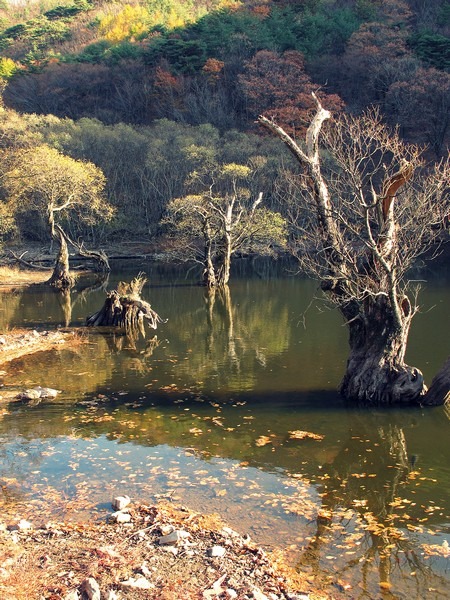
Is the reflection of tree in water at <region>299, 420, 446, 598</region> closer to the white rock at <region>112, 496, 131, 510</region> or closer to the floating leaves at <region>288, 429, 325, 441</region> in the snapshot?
the floating leaves at <region>288, 429, 325, 441</region>

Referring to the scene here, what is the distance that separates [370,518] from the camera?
9.73 metres

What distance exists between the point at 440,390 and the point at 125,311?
1400 cm

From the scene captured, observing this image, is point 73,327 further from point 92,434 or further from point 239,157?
point 239,157

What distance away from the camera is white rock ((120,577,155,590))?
23.9 ft

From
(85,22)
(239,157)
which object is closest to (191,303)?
(239,157)

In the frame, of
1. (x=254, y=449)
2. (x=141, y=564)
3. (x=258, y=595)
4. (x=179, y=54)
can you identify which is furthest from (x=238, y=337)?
(x=179, y=54)

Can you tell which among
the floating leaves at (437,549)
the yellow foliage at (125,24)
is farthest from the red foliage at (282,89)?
the floating leaves at (437,549)

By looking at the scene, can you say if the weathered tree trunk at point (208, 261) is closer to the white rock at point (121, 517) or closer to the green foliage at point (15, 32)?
the white rock at point (121, 517)

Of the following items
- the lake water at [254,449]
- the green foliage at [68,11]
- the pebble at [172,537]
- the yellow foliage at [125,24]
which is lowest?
the lake water at [254,449]

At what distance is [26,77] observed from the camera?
92.7 m

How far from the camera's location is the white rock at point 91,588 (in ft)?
22.7

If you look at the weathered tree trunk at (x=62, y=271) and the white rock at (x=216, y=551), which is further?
the weathered tree trunk at (x=62, y=271)

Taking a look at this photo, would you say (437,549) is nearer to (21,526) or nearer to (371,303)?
(21,526)

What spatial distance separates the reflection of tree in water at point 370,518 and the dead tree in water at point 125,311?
45.0 ft
